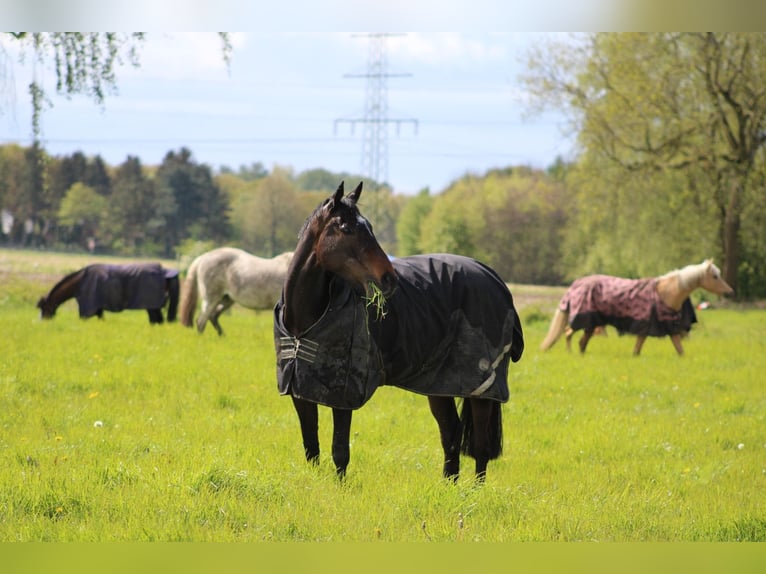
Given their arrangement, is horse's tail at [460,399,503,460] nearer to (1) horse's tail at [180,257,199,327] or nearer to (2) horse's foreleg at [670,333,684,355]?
(2) horse's foreleg at [670,333,684,355]

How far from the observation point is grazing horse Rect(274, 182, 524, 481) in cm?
437

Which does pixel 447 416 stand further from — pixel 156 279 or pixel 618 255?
pixel 618 255

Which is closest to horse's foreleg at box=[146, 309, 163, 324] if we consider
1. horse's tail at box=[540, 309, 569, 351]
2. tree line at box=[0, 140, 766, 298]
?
tree line at box=[0, 140, 766, 298]

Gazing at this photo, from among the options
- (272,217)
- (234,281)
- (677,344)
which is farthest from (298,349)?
(272,217)

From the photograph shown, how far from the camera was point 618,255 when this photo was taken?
75.1 feet

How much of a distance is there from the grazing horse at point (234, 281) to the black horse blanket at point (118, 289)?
2.24 ft

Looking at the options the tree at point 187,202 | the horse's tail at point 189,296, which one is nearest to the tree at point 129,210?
the tree at point 187,202

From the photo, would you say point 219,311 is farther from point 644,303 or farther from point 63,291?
point 644,303

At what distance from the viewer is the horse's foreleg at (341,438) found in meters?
4.67

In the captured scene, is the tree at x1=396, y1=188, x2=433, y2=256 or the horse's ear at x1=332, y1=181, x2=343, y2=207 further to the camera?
the tree at x1=396, y1=188, x2=433, y2=256

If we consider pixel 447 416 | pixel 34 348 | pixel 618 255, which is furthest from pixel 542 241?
pixel 447 416

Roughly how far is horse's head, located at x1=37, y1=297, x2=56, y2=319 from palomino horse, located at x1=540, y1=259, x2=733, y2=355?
7.53 metres

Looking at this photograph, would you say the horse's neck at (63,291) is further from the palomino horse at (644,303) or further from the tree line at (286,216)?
the palomino horse at (644,303)

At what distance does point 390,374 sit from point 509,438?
2307 mm
